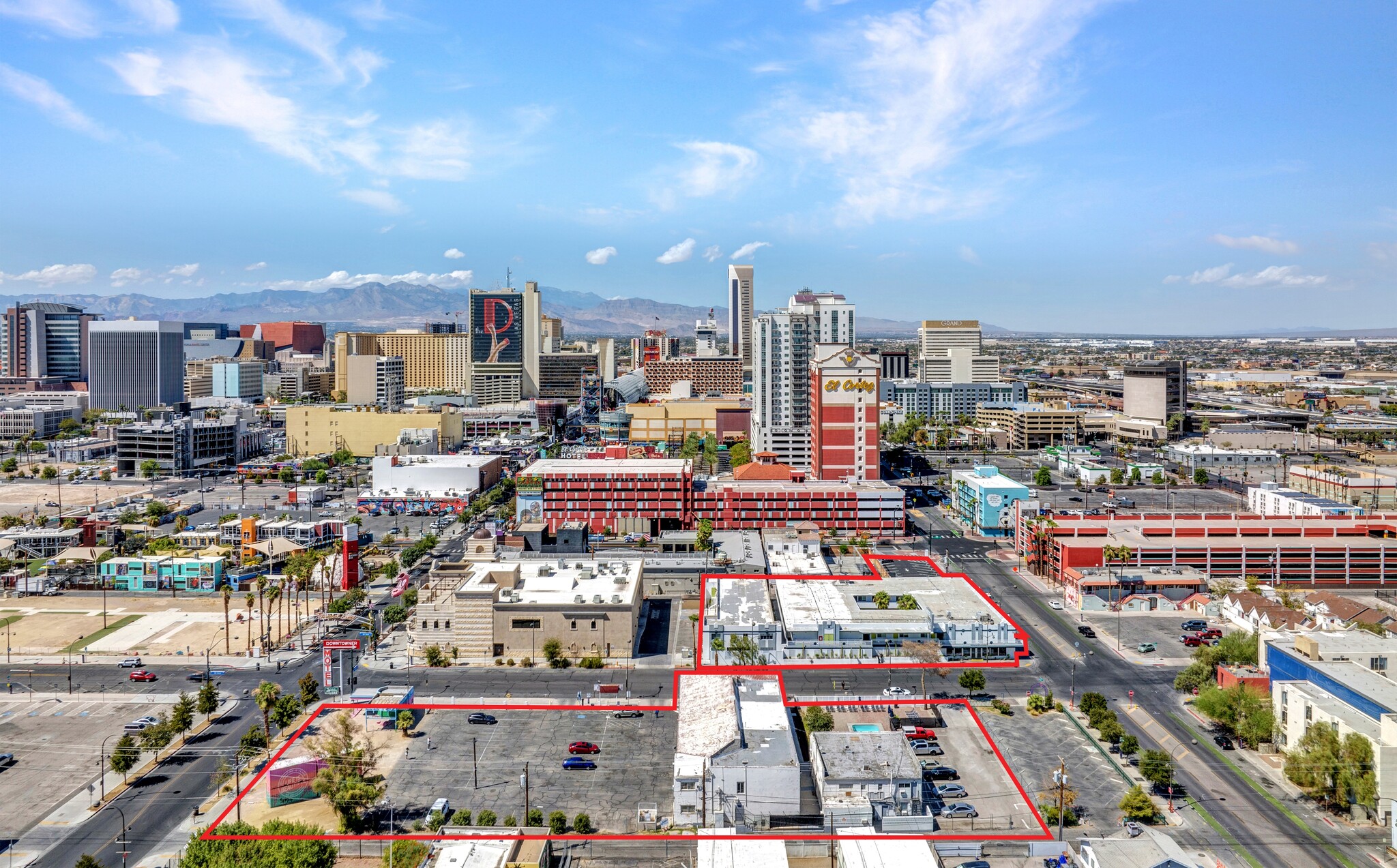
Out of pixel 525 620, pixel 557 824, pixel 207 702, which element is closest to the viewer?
pixel 557 824

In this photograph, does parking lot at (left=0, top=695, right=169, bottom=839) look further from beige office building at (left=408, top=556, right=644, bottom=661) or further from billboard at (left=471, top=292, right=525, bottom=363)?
billboard at (left=471, top=292, right=525, bottom=363)

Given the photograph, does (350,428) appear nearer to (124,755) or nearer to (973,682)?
(124,755)

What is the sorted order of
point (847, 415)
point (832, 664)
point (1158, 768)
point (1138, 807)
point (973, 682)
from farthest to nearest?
point (847, 415)
point (832, 664)
point (973, 682)
point (1158, 768)
point (1138, 807)

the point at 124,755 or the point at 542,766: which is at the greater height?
the point at 124,755

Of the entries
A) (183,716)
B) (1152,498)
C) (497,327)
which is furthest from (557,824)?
(497,327)

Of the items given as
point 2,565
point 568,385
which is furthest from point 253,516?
point 568,385

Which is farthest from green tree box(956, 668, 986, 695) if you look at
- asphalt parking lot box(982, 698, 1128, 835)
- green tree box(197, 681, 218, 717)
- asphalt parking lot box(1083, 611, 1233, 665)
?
green tree box(197, 681, 218, 717)

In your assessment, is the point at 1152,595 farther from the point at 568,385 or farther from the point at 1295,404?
the point at 568,385
